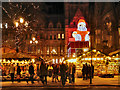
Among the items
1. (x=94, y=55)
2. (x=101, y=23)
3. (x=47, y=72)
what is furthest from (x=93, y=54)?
(x=101, y=23)

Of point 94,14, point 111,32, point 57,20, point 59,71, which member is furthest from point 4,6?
point 57,20

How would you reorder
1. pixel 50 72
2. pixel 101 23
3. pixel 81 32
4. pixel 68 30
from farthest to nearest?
1. pixel 68 30
2. pixel 101 23
3. pixel 81 32
4. pixel 50 72

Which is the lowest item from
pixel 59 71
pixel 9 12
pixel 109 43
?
pixel 59 71

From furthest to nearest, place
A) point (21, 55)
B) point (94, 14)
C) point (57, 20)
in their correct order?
point (57, 20) → point (94, 14) → point (21, 55)

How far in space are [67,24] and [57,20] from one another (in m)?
6.87

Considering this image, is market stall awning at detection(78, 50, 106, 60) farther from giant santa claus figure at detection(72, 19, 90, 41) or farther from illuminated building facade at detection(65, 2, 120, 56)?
giant santa claus figure at detection(72, 19, 90, 41)

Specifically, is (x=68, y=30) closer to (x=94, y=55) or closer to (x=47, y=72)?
(x=94, y=55)

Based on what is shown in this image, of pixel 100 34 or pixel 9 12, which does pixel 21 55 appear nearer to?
pixel 9 12

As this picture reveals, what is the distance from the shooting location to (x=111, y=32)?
4788 centimetres

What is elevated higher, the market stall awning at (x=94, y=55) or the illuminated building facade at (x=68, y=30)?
the illuminated building facade at (x=68, y=30)

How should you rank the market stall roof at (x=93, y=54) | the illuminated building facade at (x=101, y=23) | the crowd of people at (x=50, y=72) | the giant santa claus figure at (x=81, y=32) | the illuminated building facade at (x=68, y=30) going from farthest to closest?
1. the illuminated building facade at (x=101, y=23)
2. the giant santa claus figure at (x=81, y=32)
3. the illuminated building facade at (x=68, y=30)
4. the market stall roof at (x=93, y=54)
5. the crowd of people at (x=50, y=72)

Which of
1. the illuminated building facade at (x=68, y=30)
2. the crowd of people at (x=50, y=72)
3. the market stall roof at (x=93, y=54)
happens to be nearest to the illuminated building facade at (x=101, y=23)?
the illuminated building facade at (x=68, y=30)

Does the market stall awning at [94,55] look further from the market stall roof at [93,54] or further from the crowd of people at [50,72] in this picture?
the crowd of people at [50,72]

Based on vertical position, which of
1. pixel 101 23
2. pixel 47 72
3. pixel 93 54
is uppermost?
pixel 101 23
